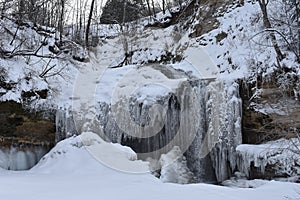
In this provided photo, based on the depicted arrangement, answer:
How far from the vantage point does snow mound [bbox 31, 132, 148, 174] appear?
516 centimetres

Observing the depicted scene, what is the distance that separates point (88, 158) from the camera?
17.8 feet

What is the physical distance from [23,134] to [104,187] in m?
3.84

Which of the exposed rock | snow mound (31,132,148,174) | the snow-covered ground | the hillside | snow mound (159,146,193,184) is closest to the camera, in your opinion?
the snow-covered ground

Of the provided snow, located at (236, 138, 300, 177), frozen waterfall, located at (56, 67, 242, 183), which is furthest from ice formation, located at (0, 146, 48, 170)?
snow, located at (236, 138, 300, 177)

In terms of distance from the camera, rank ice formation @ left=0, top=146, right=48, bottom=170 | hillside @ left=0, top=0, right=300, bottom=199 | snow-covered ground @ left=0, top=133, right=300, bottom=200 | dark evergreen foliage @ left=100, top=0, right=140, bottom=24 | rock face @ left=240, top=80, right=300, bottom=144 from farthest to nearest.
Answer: dark evergreen foliage @ left=100, top=0, right=140, bottom=24 < ice formation @ left=0, top=146, right=48, bottom=170 < rock face @ left=240, top=80, right=300, bottom=144 < hillside @ left=0, top=0, right=300, bottom=199 < snow-covered ground @ left=0, top=133, right=300, bottom=200

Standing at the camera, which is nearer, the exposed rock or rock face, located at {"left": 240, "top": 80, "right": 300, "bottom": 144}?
rock face, located at {"left": 240, "top": 80, "right": 300, "bottom": 144}

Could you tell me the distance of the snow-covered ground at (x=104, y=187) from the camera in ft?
11.3

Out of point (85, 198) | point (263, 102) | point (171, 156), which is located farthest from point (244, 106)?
point (85, 198)

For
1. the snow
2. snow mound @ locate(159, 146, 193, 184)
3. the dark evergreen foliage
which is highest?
the dark evergreen foliage

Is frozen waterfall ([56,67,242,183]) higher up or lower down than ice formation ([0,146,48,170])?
higher up

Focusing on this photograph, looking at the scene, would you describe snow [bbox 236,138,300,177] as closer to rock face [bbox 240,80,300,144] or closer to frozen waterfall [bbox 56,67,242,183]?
rock face [bbox 240,80,300,144]

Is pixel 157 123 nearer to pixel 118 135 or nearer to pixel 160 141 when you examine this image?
pixel 160 141

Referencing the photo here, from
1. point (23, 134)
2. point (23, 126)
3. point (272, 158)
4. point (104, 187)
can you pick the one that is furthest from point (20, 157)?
point (272, 158)

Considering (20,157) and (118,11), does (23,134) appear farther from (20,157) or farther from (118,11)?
(118,11)
